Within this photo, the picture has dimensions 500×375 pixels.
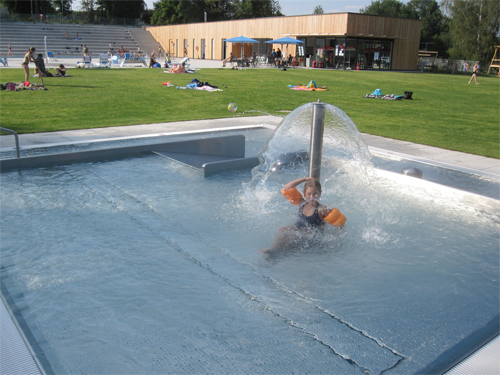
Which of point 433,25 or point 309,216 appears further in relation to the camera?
point 433,25

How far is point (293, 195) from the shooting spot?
5.02 m

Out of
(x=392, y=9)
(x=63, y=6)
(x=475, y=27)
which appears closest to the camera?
(x=475, y=27)

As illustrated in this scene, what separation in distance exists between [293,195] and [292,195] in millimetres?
15

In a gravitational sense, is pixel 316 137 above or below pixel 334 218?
above

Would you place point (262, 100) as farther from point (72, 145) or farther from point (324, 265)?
point (324, 265)

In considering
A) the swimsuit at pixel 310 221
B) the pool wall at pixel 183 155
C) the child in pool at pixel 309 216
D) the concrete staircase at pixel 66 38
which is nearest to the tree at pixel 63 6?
the concrete staircase at pixel 66 38

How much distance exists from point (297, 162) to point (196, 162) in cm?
209

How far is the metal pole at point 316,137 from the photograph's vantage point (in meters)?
4.91

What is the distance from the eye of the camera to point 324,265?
4332 mm

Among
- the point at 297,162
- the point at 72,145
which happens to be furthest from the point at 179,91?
the point at 297,162

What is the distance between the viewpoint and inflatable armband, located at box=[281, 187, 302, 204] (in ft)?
16.3

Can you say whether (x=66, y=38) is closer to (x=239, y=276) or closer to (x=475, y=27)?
(x=475, y=27)

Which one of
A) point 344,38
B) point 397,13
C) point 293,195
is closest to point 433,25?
point 397,13

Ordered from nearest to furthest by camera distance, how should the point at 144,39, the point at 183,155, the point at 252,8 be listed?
the point at 183,155, the point at 144,39, the point at 252,8
